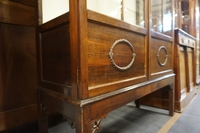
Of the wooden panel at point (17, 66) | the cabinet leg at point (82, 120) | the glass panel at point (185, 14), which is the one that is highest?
the glass panel at point (185, 14)

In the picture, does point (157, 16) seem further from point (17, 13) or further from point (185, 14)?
point (185, 14)

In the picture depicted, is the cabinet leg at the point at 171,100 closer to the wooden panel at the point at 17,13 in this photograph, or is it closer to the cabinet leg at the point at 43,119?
the cabinet leg at the point at 43,119

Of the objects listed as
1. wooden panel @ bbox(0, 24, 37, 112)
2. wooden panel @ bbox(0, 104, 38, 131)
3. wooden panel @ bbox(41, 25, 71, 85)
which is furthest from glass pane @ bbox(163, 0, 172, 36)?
wooden panel @ bbox(0, 104, 38, 131)

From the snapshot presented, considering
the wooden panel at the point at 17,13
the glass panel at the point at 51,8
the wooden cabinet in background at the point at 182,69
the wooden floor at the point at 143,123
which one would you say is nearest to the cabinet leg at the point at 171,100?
the wooden floor at the point at 143,123

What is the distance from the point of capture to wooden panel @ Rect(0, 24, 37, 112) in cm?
98

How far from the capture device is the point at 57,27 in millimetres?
776

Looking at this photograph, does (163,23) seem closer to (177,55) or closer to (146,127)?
(177,55)

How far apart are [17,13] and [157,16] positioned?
1.18 meters

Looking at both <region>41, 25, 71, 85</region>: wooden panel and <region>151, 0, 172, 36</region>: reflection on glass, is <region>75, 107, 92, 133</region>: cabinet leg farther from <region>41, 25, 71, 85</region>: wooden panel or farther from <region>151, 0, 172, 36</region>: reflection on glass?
<region>151, 0, 172, 36</region>: reflection on glass

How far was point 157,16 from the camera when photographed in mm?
1325

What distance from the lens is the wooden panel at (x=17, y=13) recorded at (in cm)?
95

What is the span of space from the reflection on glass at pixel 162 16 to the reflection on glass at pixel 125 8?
5.3 inches

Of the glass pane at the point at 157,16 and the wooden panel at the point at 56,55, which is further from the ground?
the glass pane at the point at 157,16

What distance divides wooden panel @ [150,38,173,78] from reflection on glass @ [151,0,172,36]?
13 centimetres
